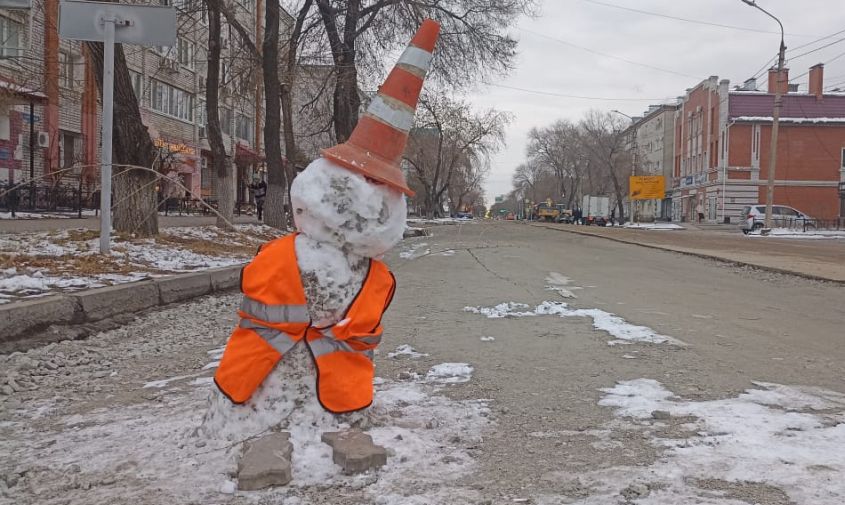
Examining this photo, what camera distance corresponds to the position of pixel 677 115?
231 feet

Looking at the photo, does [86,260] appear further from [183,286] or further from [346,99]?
[346,99]

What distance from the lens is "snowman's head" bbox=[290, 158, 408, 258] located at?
288 centimetres

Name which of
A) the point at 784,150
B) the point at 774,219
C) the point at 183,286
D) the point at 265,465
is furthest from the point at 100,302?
the point at 784,150

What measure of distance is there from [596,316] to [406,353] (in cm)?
254

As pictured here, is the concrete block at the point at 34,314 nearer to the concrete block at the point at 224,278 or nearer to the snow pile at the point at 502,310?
the concrete block at the point at 224,278

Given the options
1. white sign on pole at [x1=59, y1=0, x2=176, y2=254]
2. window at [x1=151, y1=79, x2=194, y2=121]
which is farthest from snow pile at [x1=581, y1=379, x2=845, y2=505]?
window at [x1=151, y1=79, x2=194, y2=121]

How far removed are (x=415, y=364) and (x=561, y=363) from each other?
1054 millimetres

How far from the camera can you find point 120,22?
8.05 m

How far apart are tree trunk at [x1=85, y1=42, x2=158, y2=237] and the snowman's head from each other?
8.33m

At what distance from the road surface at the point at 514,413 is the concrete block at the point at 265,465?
5cm

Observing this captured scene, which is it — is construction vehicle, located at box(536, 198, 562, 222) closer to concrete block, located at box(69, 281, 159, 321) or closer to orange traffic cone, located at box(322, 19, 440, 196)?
concrete block, located at box(69, 281, 159, 321)

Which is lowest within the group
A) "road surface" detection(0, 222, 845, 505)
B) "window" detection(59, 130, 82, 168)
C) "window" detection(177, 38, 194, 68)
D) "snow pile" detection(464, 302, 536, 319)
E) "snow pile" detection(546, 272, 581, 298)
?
"road surface" detection(0, 222, 845, 505)

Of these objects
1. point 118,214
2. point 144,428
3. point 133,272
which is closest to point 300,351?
point 144,428

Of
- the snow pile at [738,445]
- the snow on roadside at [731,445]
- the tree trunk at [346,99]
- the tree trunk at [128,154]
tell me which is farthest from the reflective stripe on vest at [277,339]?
the tree trunk at [346,99]
